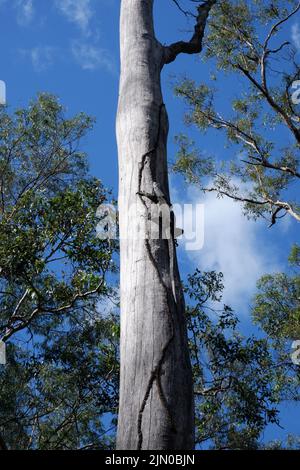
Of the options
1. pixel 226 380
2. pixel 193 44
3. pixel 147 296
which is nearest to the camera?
pixel 147 296

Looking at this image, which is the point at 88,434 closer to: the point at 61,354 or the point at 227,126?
the point at 61,354

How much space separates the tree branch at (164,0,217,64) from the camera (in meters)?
3.78

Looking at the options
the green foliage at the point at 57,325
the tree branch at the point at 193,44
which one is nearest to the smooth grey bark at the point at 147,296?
the tree branch at the point at 193,44

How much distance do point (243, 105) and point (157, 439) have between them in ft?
36.5

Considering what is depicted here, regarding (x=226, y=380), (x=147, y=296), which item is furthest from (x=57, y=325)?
(x=147, y=296)

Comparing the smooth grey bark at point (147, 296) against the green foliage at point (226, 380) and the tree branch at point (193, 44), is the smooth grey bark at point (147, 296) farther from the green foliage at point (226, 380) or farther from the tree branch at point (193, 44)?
the green foliage at point (226, 380)

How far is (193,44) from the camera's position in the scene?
173 inches

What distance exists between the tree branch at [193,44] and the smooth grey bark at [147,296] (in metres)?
0.41

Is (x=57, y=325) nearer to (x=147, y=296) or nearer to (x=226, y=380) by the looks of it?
(x=226, y=380)

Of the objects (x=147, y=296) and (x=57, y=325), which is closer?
(x=147, y=296)

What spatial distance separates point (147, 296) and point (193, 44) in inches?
95.7

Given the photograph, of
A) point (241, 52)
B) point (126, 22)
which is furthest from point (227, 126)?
point (126, 22)

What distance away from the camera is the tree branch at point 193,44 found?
3.78 metres

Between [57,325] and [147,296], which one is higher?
[57,325]
